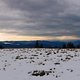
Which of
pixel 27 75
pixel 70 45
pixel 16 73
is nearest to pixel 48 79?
pixel 27 75

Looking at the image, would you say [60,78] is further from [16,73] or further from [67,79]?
[16,73]

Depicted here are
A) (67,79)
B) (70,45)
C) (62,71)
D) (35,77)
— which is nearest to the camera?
(67,79)

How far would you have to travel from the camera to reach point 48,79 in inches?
701

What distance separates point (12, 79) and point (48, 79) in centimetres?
281

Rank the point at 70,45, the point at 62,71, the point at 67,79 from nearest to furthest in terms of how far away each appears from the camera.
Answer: the point at 67,79
the point at 62,71
the point at 70,45

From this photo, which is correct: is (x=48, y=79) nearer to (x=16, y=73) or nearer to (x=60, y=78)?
(x=60, y=78)

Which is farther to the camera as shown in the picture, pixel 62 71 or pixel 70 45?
pixel 70 45

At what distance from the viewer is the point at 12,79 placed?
18.4 m

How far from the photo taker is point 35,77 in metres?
18.7

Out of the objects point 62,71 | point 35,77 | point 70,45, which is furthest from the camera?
point 70,45

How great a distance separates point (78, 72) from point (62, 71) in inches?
56.9

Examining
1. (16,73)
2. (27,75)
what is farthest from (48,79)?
(16,73)

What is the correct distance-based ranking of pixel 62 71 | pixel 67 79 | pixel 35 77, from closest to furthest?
pixel 67 79 < pixel 35 77 < pixel 62 71

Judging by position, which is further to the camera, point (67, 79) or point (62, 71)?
point (62, 71)
